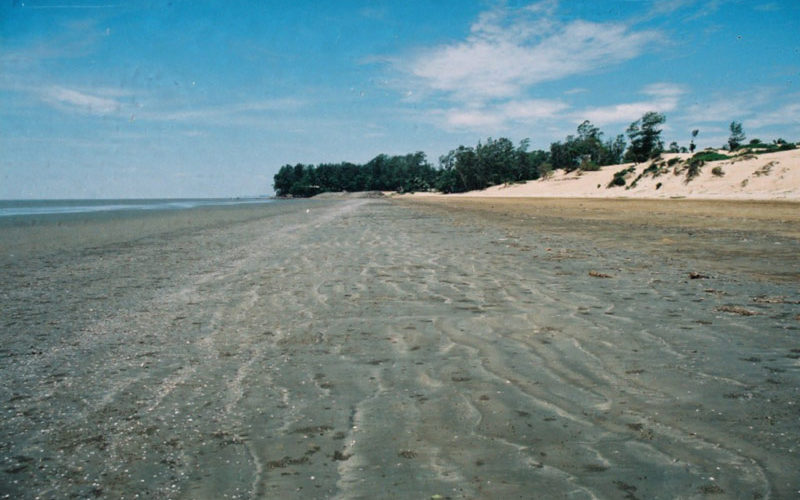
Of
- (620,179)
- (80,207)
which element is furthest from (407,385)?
(80,207)

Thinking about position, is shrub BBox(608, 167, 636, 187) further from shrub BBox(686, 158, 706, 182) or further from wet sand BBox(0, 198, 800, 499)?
wet sand BBox(0, 198, 800, 499)

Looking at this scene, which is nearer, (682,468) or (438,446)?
(682,468)

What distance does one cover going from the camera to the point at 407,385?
3209 mm

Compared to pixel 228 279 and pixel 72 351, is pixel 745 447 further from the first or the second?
pixel 228 279

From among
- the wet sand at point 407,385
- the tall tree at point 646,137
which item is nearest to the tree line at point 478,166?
the tall tree at point 646,137

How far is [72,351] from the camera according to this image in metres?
3.99

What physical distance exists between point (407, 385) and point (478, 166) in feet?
353

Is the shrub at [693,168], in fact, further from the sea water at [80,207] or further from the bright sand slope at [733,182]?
the sea water at [80,207]

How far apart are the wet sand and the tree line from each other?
42.7 m

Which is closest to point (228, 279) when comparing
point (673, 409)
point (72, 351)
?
point (72, 351)

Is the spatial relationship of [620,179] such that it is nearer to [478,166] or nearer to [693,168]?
[693,168]

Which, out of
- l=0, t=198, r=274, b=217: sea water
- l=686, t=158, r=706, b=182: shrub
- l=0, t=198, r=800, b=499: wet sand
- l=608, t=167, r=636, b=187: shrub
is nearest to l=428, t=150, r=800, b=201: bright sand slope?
l=686, t=158, r=706, b=182: shrub

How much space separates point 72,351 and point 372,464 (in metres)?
3.10

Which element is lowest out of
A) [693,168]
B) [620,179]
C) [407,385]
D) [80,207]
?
[407,385]
